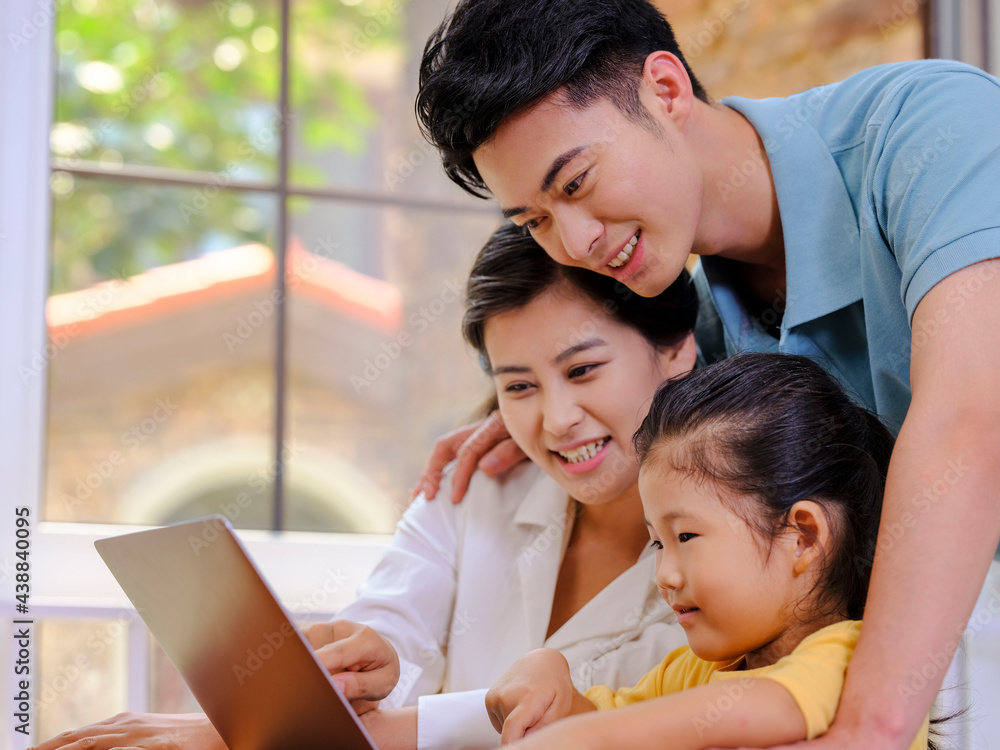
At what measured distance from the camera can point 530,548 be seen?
Answer: 4.89ft

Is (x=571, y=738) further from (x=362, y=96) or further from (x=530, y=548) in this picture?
(x=362, y=96)

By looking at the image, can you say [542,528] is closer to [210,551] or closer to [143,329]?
[210,551]

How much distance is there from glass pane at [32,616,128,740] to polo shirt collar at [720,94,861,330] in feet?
7.32

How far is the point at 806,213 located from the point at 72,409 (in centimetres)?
287

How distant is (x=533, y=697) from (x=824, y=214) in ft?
2.41

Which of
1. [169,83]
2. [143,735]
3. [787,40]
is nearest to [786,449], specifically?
[143,735]

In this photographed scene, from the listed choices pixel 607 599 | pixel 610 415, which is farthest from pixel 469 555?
pixel 610 415

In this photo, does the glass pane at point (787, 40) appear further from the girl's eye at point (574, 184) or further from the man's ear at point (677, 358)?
the girl's eye at point (574, 184)

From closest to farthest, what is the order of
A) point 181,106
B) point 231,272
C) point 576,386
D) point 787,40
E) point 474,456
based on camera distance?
1. point 576,386
2. point 474,456
3. point 787,40
4. point 231,272
5. point 181,106

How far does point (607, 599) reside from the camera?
1359 mm

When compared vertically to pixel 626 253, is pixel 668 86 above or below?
above

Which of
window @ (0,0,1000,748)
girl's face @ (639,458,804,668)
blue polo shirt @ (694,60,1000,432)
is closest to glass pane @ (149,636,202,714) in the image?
window @ (0,0,1000,748)

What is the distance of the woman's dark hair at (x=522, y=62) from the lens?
1.11 meters

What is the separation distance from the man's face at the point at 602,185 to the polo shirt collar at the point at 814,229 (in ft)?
0.45
